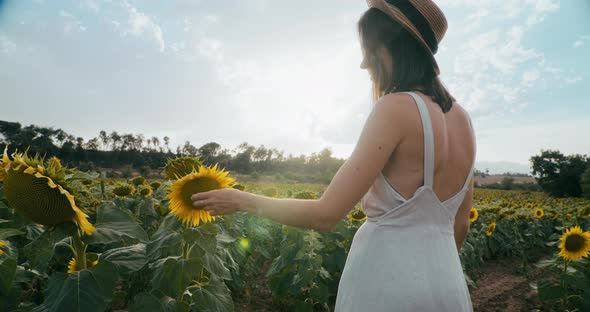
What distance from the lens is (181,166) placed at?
1.83 m

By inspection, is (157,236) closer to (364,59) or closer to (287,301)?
(364,59)

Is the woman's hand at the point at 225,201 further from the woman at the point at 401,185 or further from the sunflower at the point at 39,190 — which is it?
the sunflower at the point at 39,190

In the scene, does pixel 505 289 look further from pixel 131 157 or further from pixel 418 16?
pixel 131 157

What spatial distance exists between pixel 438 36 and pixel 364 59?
0.31 metres

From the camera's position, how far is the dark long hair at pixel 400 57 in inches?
53.1

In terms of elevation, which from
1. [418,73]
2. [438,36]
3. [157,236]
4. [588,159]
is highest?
[588,159]

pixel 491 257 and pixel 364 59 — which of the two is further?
pixel 491 257

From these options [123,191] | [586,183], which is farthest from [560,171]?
[123,191]

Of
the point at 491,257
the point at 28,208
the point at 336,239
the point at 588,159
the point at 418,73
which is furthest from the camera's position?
the point at 588,159

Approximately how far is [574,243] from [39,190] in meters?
5.32

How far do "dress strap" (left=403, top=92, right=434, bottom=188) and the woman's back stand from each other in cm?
1

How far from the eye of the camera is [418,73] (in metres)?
1.36

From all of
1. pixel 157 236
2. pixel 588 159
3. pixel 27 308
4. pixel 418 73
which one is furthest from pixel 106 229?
pixel 588 159

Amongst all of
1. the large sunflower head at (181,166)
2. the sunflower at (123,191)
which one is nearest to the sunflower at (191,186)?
the large sunflower head at (181,166)
